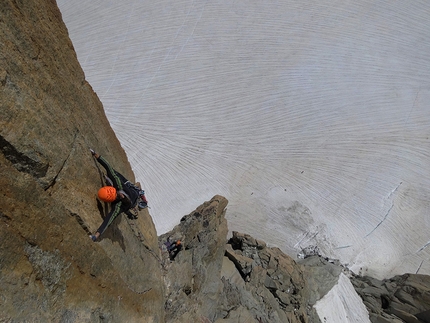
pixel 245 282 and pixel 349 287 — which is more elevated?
pixel 245 282

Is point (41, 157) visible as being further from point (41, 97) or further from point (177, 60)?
point (177, 60)

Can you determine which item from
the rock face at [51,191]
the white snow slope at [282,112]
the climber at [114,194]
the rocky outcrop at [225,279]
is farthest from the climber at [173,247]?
the white snow slope at [282,112]

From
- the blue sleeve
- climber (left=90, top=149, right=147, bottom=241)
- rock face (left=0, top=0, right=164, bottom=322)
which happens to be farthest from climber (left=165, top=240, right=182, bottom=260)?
the blue sleeve

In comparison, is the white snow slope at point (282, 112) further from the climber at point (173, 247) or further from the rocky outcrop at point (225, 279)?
the climber at point (173, 247)

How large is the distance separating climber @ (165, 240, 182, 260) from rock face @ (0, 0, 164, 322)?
3393 millimetres

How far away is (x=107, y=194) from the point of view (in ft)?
21.7

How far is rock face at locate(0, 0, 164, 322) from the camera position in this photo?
458 centimetres

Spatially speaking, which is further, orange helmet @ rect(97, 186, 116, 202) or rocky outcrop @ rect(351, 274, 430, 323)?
rocky outcrop @ rect(351, 274, 430, 323)

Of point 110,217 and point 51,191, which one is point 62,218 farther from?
point 110,217

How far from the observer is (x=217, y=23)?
20.3 meters

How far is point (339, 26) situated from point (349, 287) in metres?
15.2

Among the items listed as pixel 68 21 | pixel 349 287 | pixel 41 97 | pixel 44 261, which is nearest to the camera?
pixel 44 261

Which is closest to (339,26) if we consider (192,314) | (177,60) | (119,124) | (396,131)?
(396,131)

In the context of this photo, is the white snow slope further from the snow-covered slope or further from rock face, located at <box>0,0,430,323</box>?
rock face, located at <box>0,0,430,323</box>
